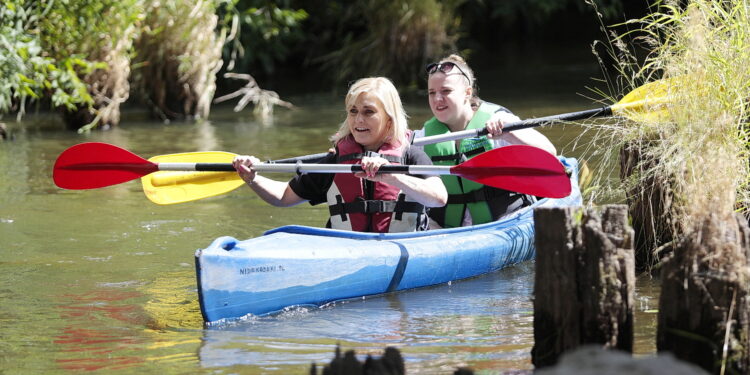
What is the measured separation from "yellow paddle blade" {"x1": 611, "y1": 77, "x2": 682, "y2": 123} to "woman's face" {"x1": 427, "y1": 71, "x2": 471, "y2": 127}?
783mm

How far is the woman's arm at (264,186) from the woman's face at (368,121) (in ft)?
1.43

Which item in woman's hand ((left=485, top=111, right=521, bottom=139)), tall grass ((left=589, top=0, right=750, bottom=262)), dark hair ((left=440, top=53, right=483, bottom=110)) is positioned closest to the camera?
tall grass ((left=589, top=0, right=750, bottom=262))

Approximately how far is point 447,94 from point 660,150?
1.19m

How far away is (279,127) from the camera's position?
10.8m

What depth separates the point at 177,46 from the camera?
35.6 ft

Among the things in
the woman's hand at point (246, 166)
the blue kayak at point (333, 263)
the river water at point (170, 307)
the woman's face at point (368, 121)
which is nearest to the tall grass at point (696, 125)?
the river water at point (170, 307)

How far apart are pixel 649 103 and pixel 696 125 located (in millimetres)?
390

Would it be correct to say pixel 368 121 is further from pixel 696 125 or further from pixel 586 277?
pixel 586 277

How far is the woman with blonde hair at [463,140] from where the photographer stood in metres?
5.34

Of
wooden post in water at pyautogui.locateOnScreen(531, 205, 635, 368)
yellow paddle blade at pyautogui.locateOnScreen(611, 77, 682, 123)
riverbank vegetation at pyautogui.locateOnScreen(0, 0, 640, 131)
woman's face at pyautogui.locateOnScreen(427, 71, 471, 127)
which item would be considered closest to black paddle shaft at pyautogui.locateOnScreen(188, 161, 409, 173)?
woman's face at pyautogui.locateOnScreen(427, 71, 471, 127)

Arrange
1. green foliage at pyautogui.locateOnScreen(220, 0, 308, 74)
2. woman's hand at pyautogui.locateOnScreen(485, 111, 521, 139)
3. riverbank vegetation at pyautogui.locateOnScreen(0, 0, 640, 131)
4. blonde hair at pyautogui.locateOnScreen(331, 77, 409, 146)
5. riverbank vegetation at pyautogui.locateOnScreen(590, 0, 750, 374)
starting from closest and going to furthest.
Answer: riverbank vegetation at pyautogui.locateOnScreen(590, 0, 750, 374), blonde hair at pyautogui.locateOnScreen(331, 77, 409, 146), woman's hand at pyautogui.locateOnScreen(485, 111, 521, 139), riverbank vegetation at pyautogui.locateOnScreen(0, 0, 640, 131), green foliage at pyautogui.locateOnScreen(220, 0, 308, 74)

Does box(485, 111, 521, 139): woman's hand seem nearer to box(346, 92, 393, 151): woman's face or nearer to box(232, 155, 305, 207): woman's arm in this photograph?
box(346, 92, 393, 151): woman's face

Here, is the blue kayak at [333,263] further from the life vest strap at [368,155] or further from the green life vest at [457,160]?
the life vest strap at [368,155]

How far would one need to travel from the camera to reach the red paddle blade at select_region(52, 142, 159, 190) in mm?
5297
